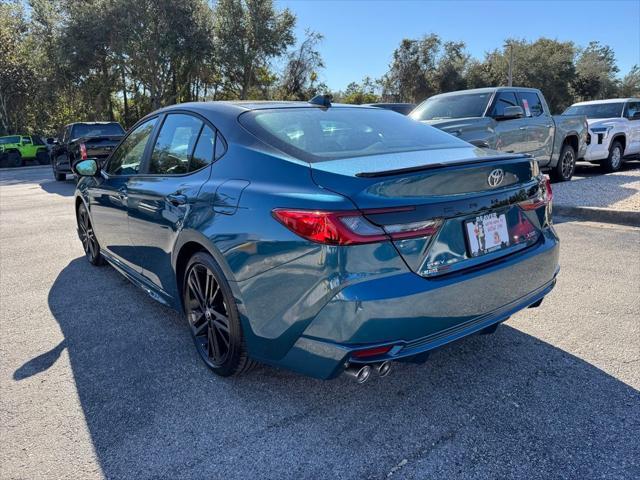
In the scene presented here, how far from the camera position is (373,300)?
6.92ft

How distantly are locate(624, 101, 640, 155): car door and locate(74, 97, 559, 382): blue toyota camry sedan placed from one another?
11498 millimetres

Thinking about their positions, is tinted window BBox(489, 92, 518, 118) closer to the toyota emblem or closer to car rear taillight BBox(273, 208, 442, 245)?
the toyota emblem

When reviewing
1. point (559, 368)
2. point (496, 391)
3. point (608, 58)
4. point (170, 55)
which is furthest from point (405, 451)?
point (608, 58)

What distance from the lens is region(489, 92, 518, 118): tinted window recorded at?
27.3ft

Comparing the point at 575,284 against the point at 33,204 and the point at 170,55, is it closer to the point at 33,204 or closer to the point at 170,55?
the point at 33,204

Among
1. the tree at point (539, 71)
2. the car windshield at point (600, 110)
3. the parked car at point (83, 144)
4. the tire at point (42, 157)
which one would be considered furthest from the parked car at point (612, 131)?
the tree at point (539, 71)

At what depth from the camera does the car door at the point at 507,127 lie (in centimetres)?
820

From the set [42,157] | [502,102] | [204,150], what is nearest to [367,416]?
[204,150]

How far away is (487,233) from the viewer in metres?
2.52

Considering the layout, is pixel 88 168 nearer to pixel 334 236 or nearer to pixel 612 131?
pixel 334 236

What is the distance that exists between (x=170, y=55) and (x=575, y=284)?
26.8 m

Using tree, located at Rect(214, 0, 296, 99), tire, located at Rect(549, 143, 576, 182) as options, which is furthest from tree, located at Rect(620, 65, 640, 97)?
tire, located at Rect(549, 143, 576, 182)

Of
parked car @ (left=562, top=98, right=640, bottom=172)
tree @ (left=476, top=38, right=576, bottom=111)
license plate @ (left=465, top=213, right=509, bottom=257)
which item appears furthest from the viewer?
tree @ (left=476, top=38, right=576, bottom=111)

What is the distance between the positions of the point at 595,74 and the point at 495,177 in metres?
56.0
